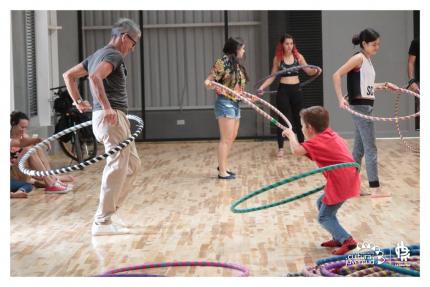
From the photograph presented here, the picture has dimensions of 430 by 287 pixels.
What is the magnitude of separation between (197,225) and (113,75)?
4.03ft

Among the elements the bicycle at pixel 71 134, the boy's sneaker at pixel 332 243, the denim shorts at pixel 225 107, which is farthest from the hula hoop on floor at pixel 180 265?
the bicycle at pixel 71 134

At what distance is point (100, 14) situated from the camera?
13922 mm

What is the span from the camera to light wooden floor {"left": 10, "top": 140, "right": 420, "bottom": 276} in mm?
5359

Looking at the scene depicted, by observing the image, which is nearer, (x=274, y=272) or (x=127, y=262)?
(x=274, y=272)

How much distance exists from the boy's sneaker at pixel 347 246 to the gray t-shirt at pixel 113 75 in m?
1.78

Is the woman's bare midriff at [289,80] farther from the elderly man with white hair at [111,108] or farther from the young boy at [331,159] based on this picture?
the young boy at [331,159]

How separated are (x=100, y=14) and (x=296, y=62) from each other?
4.38 metres

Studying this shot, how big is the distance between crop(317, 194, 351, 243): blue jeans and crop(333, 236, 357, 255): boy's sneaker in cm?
3

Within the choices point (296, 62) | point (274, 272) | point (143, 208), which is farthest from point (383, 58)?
point (274, 272)

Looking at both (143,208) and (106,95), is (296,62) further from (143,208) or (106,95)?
(106,95)

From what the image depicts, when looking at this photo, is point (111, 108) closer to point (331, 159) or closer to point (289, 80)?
point (331, 159)

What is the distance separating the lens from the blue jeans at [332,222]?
17.9 ft
